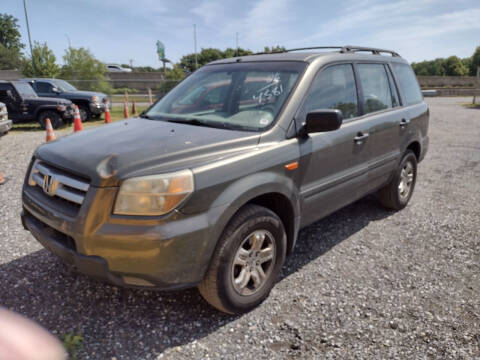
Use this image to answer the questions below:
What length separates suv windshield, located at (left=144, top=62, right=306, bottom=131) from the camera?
2984mm

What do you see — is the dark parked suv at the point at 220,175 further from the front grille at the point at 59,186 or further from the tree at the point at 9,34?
the tree at the point at 9,34

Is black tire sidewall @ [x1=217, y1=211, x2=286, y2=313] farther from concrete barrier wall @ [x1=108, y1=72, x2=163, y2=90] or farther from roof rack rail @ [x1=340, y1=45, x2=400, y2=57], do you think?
concrete barrier wall @ [x1=108, y1=72, x2=163, y2=90]

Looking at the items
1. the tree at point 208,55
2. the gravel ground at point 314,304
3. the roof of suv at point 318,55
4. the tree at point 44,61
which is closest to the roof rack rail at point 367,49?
the roof of suv at point 318,55

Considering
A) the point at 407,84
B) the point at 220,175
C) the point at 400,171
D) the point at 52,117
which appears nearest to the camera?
the point at 220,175

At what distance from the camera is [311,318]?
269 centimetres

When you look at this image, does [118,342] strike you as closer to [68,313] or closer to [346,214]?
[68,313]

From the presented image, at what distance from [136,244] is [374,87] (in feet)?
10.2

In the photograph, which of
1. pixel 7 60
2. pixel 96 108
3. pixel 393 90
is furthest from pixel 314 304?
pixel 7 60

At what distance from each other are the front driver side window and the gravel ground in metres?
1.43

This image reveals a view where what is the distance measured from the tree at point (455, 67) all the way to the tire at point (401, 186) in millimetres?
88865

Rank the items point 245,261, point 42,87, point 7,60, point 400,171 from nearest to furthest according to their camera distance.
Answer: point 245,261
point 400,171
point 42,87
point 7,60

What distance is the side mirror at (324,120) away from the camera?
9.11 feet

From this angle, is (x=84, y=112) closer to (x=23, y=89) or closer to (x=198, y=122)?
(x=23, y=89)

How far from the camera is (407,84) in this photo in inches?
186
